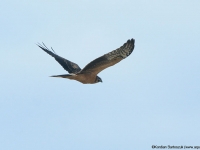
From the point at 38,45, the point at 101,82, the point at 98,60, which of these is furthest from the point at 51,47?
the point at 98,60

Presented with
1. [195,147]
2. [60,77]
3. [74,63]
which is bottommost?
[195,147]

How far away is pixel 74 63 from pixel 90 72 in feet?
14.3

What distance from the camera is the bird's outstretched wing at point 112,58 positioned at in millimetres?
18688

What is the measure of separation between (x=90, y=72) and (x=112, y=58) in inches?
54.4

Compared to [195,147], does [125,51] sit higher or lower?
higher

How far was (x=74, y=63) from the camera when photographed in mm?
24344

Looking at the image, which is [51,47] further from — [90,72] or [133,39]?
[133,39]

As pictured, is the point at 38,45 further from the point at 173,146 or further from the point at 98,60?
the point at 173,146

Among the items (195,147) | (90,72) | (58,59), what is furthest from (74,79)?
(195,147)

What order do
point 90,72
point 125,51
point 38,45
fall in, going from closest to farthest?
point 125,51 → point 90,72 → point 38,45

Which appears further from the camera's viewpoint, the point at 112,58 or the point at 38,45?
the point at 38,45

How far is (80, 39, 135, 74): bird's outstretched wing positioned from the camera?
18.7 m

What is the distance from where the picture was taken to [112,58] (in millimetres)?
19031

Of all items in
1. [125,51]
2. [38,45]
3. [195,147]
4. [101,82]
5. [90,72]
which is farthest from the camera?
[38,45]
